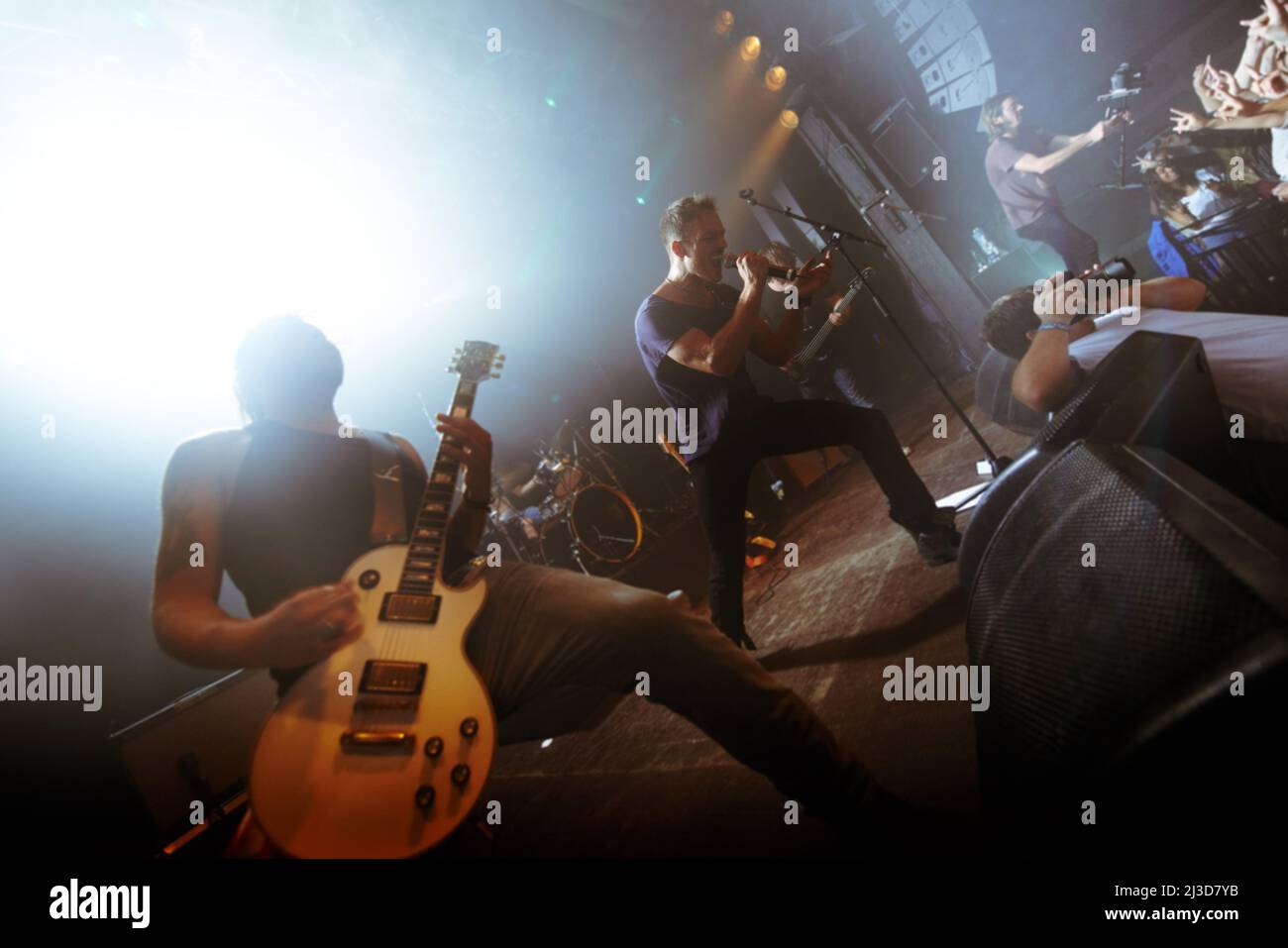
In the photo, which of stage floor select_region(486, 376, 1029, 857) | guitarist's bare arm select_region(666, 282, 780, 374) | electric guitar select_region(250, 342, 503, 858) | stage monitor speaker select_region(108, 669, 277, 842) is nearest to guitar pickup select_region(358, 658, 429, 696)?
electric guitar select_region(250, 342, 503, 858)

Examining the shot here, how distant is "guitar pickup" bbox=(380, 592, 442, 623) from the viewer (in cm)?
139

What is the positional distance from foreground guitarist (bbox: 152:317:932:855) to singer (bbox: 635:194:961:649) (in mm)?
1099

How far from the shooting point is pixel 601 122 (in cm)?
682

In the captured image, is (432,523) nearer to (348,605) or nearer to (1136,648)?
(348,605)

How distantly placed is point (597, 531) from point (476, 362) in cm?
408

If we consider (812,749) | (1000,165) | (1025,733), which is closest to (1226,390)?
(1025,733)

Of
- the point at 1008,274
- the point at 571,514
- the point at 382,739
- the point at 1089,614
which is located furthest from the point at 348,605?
the point at 1008,274

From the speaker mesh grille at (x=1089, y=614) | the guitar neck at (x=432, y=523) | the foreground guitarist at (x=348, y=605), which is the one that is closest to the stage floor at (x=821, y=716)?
the foreground guitarist at (x=348, y=605)

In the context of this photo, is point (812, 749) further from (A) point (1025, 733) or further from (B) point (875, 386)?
(B) point (875, 386)

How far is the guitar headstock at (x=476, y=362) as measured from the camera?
2111 mm

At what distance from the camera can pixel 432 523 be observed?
169 cm

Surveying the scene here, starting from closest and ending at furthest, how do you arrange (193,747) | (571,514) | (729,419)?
(729,419) → (193,747) → (571,514)

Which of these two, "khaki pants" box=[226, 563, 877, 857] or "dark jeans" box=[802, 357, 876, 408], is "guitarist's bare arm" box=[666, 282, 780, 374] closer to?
"khaki pants" box=[226, 563, 877, 857]

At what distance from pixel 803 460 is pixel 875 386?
2482 millimetres
